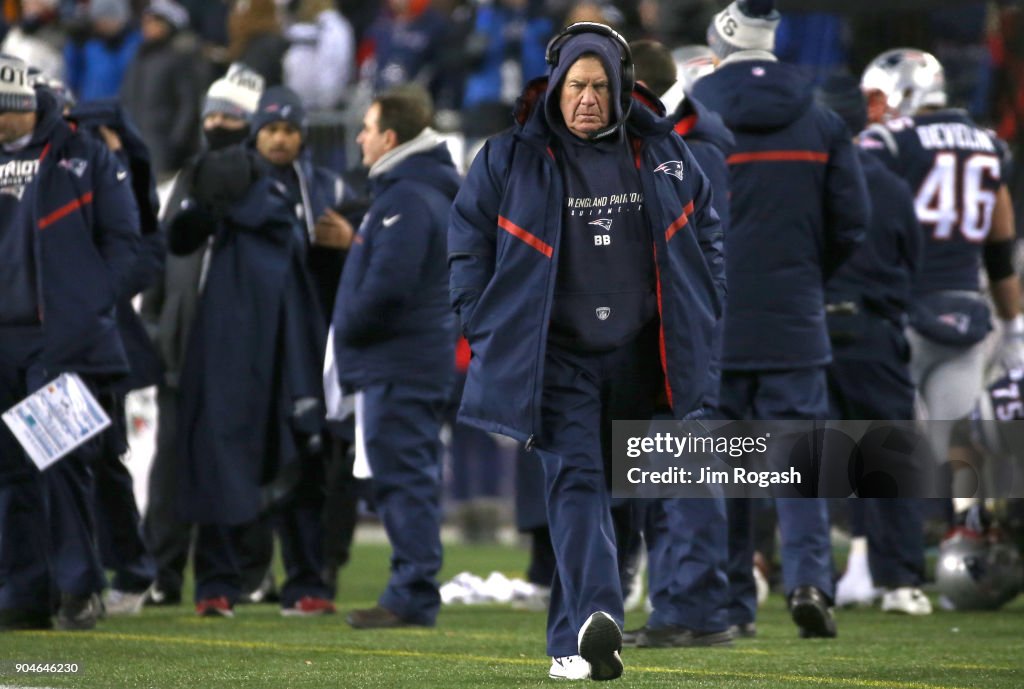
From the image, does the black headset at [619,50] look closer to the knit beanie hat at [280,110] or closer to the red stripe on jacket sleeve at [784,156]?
the red stripe on jacket sleeve at [784,156]

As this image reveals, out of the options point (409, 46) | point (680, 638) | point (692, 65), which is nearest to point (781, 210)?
point (692, 65)

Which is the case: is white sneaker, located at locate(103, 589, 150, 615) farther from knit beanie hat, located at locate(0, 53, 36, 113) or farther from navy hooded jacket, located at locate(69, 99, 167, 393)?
knit beanie hat, located at locate(0, 53, 36, 113)

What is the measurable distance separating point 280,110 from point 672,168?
12.4 ft

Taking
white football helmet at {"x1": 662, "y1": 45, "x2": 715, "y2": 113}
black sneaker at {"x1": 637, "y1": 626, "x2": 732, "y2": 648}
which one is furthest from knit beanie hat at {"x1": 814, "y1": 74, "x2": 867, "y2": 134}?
black sneaker at {"x1": 637, "y1": 626, "x2": 732, "y2": 648}

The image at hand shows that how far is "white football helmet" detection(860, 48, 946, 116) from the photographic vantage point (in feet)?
36.6

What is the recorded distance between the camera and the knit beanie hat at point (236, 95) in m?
10.8

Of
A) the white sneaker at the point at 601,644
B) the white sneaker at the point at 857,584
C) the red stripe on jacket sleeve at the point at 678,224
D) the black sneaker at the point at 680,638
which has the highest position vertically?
the red stripe on jacket sleeve at the point at 678,224

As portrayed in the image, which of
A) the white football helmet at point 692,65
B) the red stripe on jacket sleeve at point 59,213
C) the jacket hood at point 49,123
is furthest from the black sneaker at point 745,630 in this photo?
the jacket hood at point 49,123

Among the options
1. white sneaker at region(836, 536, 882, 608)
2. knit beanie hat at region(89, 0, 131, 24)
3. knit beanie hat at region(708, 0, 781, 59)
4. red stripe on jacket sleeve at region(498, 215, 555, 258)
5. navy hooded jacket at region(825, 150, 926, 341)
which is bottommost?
white sneaker at region(836, 536, 882, 608)

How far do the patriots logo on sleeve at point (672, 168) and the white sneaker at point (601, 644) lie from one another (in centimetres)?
145

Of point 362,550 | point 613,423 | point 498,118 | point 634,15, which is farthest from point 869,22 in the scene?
point 613,423

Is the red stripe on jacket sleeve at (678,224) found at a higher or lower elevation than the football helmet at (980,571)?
higher

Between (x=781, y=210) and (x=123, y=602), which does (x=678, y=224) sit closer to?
(x=781, y=210)

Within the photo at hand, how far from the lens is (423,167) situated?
9.61m
